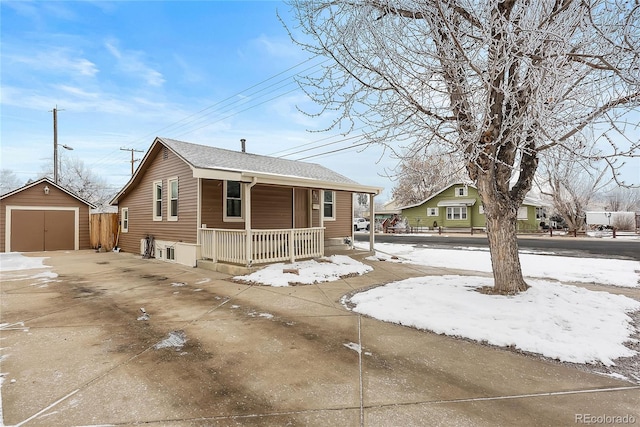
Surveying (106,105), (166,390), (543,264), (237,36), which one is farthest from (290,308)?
(106,105)

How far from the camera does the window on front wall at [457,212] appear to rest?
31.8 meters

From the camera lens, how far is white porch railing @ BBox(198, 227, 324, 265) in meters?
8.53

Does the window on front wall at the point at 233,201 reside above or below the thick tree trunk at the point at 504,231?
above

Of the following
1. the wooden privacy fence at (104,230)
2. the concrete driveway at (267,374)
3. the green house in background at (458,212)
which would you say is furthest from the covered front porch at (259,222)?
the green house in background at (458,212)

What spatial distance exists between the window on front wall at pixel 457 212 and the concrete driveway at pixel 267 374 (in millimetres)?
30255

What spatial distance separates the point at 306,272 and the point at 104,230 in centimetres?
1262

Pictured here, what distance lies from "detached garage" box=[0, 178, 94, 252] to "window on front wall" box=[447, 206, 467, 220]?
30.0m

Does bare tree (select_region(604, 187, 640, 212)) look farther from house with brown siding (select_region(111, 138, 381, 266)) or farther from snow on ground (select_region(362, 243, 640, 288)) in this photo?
house with brown siding (select_region(111, 138, 381, 266))

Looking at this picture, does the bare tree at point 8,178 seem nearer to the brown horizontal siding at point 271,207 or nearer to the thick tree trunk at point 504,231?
the brown horizontal siding at point 271,207

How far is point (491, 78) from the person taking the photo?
4.01 meters

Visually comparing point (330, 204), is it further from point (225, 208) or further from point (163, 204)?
point (163, 204)

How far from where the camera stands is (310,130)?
18.6 feet

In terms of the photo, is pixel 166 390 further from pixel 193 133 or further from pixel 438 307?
pixel 193 133

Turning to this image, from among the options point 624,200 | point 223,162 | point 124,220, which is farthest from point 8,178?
point 624,200
